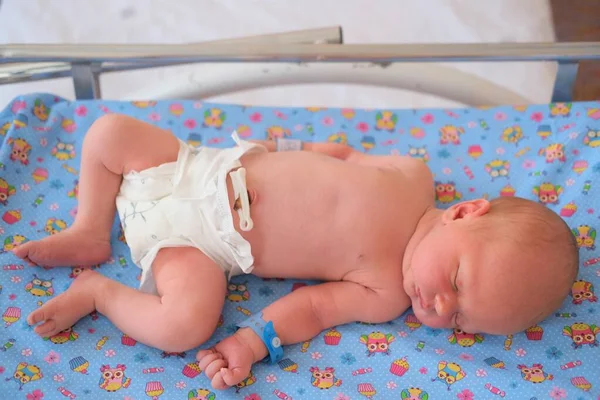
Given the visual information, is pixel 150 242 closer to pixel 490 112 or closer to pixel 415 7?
pixel 490 112

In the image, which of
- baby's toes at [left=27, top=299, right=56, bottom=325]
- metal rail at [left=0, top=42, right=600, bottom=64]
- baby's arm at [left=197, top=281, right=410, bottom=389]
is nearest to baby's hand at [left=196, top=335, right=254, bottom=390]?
baby's arm at [left=197, top=281, right=410, bottom=389]

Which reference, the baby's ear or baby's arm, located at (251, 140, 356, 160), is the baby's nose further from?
baby's arm, located at (251, 140, 356, 160)

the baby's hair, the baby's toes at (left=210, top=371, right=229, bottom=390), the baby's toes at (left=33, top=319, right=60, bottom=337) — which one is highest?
the baby's hair

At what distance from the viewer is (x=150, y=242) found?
4.22 feet

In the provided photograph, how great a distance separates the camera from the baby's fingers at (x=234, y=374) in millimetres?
1133

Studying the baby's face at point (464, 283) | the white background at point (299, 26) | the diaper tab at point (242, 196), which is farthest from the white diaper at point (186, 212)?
the white background at point (299, 26)

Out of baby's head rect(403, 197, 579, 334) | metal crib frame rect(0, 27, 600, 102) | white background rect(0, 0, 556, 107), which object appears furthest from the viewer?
white background rect(0, 0, 556, 107)

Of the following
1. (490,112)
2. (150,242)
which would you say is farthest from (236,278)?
(490,112)

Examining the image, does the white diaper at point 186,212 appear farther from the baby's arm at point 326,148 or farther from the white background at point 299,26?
the white background at point 299,26

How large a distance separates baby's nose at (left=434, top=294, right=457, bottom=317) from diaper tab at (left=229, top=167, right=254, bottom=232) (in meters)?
0.35

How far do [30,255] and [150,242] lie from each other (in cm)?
22

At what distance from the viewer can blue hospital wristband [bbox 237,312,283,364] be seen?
119 centimetres

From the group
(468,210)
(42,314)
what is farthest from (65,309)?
(468,210)

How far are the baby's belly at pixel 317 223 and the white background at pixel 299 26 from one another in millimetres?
756
